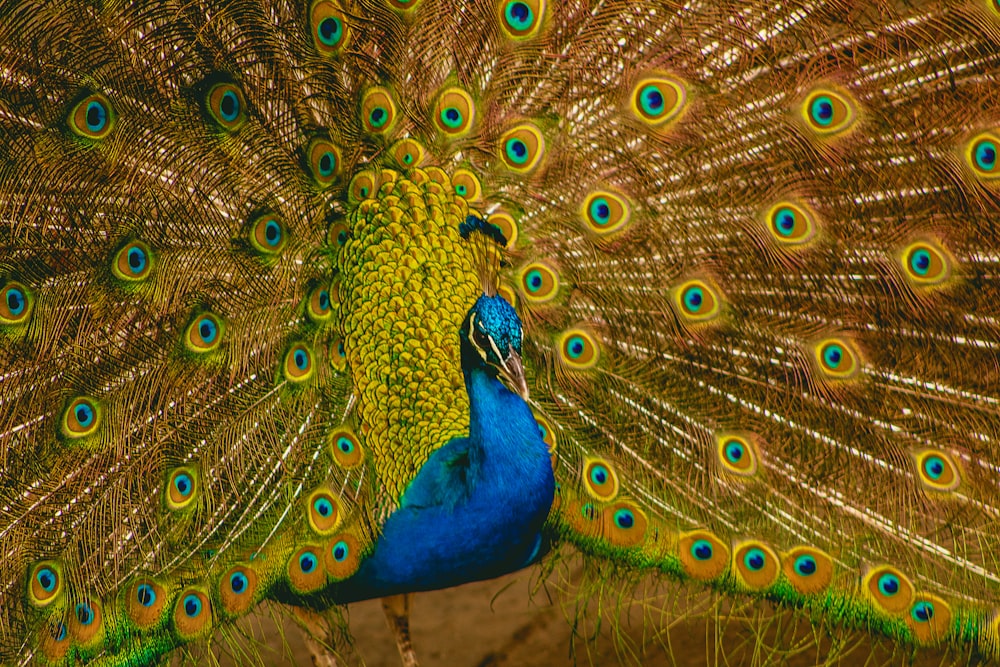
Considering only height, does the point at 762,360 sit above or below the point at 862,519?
above

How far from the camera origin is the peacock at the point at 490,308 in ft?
5.96

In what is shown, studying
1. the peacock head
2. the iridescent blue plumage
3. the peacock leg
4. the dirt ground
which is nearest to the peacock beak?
the peacock head

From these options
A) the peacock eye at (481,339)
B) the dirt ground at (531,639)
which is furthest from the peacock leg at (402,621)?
the peacock eye at (481,339)

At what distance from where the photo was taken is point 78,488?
185 centimetres

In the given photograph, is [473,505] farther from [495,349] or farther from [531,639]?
[531,639]

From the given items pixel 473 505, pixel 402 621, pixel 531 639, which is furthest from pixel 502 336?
pixel 531 639

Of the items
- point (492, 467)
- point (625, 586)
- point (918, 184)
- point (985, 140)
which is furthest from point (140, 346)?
point (985, 140)

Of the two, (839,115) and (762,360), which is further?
(762,360)

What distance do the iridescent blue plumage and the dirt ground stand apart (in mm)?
614

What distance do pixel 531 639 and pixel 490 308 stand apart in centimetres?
153

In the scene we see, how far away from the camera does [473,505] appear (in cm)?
197

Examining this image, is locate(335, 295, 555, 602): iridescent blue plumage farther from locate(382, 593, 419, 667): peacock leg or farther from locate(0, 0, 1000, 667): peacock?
locate(382, 593, 419, 667): peacock leg

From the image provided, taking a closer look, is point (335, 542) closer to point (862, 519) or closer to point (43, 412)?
point (43, 412)

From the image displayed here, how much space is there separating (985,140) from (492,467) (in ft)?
3.93
